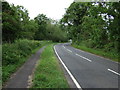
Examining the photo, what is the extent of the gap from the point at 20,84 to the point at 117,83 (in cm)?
460

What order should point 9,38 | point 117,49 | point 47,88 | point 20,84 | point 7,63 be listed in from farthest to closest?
1. point 117,49
2. point 9,38
3. point 7,63
4. point 20,84
5. point 47,88

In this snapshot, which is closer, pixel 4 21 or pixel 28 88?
pixel 28 88

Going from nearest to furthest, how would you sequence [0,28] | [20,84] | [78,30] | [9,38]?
[20,84]
[0,28]
[9,38]
[78,30]

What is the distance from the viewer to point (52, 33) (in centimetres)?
9512

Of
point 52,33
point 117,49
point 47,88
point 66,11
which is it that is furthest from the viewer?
point 52,33

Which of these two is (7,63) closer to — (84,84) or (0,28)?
(0,28)

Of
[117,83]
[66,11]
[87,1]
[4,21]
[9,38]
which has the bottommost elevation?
[117,83]

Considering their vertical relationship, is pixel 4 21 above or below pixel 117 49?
above

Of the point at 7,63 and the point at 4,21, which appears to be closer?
the point at 7,63

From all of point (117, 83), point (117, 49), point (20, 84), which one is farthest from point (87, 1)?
point (20, 84)

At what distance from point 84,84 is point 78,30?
39.4 metres

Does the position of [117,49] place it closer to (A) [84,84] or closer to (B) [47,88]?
(A) [84,84]

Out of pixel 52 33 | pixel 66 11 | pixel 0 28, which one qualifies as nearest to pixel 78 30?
pixel 66 11

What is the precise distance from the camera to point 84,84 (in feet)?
25.0
